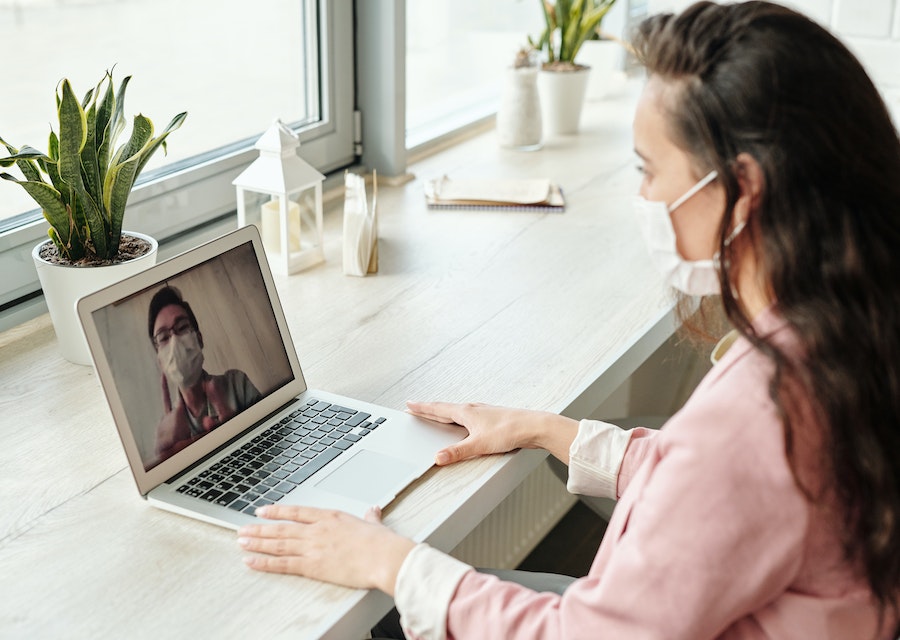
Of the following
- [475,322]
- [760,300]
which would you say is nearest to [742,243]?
[760,300]

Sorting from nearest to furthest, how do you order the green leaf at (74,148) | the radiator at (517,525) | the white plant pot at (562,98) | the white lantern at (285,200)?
1. the green leaf at (74,148)
2. the white lantern at (285,200)
3. the radiator at (517,525)
4. the white plant pot at (562,98)

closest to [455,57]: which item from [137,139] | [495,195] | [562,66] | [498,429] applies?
[562,66]

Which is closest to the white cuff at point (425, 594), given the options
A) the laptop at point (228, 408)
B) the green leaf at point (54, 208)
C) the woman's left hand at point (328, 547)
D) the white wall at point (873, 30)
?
the woman's left hand at point (328, 547)

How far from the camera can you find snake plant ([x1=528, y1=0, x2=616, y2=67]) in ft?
7.83

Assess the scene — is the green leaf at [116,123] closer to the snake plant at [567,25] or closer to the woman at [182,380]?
the woman at [182,380]

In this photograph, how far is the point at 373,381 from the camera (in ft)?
4.19

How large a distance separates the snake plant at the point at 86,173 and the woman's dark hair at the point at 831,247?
0.78 meters

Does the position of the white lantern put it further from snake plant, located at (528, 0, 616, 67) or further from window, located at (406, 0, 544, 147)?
snake plant, located at (528, 0, 616, 67)

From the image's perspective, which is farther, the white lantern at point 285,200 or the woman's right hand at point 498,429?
the white lantern at point 285,200

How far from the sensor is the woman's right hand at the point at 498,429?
1112mm

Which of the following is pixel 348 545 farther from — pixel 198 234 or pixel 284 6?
pixel 284 6

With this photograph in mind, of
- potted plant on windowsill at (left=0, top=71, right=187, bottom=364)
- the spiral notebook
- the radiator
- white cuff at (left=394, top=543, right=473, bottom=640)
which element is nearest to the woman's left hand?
white cuff at (left=394, top=543, right=473, bottom=640)

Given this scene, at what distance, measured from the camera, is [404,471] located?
107cm

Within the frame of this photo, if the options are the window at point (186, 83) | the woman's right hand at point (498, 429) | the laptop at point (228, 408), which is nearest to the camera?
the laptop at point (228, 408)
